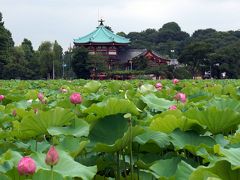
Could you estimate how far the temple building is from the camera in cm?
3425

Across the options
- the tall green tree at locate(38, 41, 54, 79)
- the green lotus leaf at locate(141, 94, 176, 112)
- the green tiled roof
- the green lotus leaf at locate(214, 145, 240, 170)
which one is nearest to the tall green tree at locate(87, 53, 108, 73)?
the green tiled roof

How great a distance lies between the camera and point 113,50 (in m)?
35.3

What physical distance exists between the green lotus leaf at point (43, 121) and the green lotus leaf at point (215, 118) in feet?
1.00

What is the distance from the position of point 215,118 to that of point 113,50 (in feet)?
112

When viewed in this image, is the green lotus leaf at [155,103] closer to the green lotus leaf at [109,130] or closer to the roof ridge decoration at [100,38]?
the green lotus leaf at [109,130]

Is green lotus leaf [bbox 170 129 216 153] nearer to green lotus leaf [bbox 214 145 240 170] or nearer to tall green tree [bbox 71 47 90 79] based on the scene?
green lotus leaf [bbox 214 145 240 170]

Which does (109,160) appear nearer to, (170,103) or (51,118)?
(51,118)

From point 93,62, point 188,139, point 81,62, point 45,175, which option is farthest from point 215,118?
point 81,62

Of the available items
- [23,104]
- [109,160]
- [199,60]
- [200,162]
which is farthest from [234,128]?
[199,60]

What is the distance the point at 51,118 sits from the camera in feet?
3.98

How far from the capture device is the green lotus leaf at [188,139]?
1.10 meters

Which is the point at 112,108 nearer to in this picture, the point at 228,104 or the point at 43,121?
the point at 43,121

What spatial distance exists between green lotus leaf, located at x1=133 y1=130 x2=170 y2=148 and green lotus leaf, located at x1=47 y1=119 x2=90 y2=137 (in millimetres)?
125

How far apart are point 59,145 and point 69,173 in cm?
27
